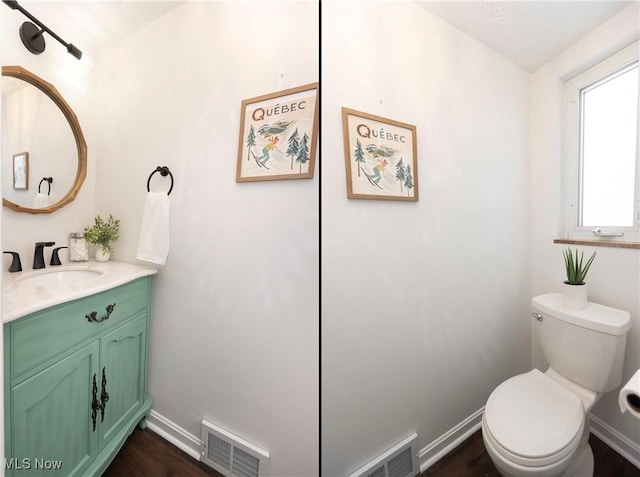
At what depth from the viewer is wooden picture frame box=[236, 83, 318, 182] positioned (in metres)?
0.41

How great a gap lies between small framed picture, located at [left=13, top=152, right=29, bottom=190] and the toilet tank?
106 centimetres

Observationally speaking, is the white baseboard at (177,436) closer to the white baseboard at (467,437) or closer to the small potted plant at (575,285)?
the white baseboard at (467,437)

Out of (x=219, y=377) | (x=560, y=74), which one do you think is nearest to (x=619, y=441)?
(x=560, y=74)

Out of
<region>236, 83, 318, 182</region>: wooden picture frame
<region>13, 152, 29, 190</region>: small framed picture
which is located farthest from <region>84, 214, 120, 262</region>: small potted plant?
<region>236, 83, 318, 182</region>: wooden picture frame

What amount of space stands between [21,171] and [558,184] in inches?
41.1

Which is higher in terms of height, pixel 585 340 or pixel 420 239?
pixel 420 239

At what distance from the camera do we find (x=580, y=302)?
1.81 ft

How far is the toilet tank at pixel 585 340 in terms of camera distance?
55cm

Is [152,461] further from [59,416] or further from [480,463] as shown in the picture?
[480,463]

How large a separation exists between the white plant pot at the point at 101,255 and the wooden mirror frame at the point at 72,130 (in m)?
0.09

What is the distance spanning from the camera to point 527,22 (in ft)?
1.64

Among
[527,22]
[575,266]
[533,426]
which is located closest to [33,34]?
[527,22]

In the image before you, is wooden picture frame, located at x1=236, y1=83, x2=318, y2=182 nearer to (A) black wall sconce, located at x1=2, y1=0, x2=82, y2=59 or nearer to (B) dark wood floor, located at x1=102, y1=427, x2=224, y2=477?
(A) black wall sconce, located at x1=2, y1=0, x2=82, y2=59

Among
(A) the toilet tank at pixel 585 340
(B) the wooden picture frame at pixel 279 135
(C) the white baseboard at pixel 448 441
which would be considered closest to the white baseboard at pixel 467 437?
(C) the white baseboard at pixel 448 441
